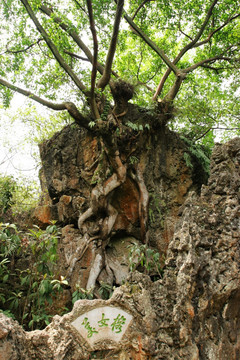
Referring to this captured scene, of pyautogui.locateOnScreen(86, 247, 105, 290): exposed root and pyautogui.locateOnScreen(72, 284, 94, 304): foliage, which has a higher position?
pyautogui.locateOnScreen(86, 247, 105, 290): exposed root

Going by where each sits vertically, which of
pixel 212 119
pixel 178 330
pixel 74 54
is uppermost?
pixel 74 54

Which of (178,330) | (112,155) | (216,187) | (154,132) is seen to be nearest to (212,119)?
(154,132)

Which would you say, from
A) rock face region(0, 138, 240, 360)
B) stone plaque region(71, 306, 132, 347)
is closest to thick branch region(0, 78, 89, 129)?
rock face region(0, 138, 240, 360)

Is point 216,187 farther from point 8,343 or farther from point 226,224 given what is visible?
point 8,343

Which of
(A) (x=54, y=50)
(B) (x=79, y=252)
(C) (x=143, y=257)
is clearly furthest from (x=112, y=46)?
(B) (x=79, y=252)

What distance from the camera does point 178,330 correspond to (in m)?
3.14

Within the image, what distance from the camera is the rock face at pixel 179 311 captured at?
3.11 metres

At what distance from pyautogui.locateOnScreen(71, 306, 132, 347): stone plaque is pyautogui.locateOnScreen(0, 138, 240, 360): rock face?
0.08ft

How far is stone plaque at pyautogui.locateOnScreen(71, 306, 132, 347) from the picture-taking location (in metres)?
3.23

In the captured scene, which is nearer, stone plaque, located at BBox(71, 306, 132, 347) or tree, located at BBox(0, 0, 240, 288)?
stone plaque, located at BBox(71, 306, 132, 347)

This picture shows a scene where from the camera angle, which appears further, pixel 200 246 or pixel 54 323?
pixel 200 246

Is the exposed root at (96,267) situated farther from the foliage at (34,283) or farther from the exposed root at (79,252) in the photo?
the foliage at (34,283)

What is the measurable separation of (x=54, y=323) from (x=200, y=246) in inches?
73.5

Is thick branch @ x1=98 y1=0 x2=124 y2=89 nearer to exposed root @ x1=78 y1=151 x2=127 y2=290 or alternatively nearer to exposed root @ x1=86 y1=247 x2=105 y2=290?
exposed root @ x1=78 y1=151 x2=127 y2=290
